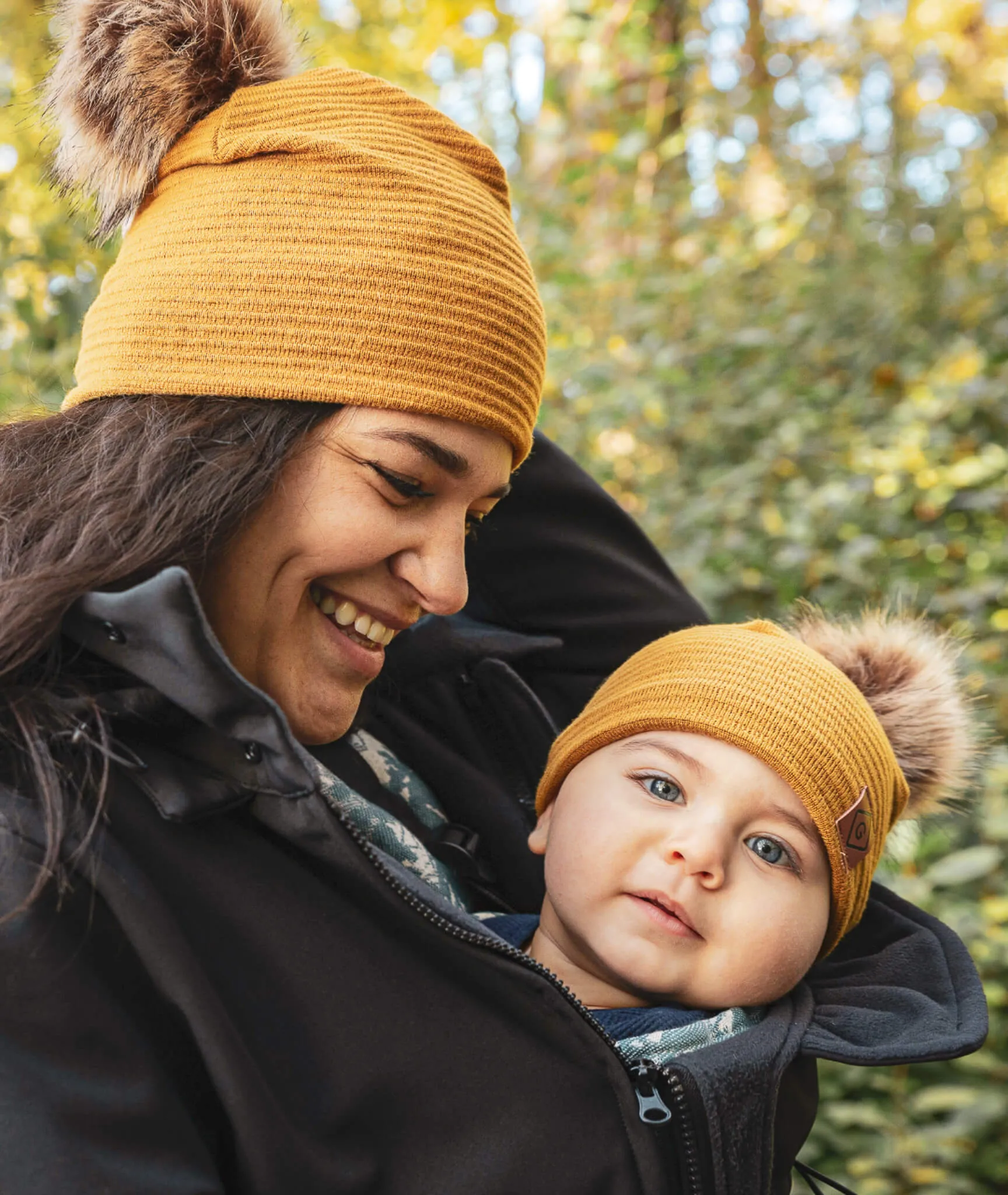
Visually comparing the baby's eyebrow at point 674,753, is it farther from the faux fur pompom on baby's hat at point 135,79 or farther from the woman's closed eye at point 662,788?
the faux fur pompom on baby's hat at point 135,79

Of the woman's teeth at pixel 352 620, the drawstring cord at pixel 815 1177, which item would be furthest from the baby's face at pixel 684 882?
the woman's teeth at pixel 352 620

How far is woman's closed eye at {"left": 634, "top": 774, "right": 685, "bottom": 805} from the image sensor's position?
2.11 metres

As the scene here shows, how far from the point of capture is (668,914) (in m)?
2.01

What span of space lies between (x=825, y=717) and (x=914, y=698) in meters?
0.36

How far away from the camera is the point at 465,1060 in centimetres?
157

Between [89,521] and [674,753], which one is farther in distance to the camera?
[674,753]

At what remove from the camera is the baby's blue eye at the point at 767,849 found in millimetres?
2082

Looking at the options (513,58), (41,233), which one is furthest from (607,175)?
(41,233)

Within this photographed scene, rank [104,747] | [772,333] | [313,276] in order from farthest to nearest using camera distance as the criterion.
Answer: [772,333] → [313,276] → [104,747]

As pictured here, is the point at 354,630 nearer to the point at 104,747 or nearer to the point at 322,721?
the point at 322,721

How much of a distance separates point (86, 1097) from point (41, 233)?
2.59 meters

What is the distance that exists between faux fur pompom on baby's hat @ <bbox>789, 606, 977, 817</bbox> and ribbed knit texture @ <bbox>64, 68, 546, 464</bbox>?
101 cm

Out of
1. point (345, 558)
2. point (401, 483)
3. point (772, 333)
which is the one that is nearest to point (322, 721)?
point (345, 558)

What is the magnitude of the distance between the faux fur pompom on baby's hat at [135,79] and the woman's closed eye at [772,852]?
1.49m
